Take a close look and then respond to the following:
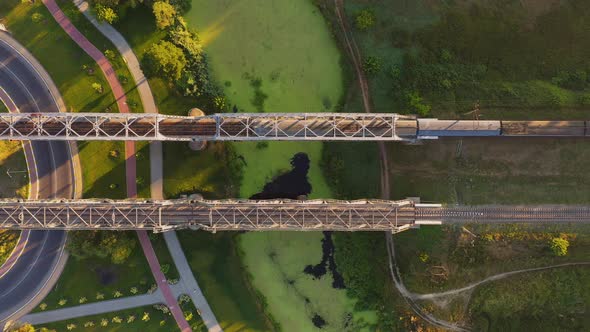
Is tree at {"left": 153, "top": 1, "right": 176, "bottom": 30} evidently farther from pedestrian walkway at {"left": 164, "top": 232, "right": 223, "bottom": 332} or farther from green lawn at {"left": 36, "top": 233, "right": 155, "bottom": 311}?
green lawn at {"left": 36, "top": 233, "right": 155, "bottom": 311}

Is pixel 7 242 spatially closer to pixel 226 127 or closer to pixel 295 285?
pixel 226 127

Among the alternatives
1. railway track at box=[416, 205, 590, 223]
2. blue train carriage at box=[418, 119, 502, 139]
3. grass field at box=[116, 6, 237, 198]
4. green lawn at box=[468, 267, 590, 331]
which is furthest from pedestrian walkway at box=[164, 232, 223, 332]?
green lawn at box=[468, 267, 590, 331]

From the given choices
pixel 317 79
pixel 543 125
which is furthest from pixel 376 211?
pixel 543 125

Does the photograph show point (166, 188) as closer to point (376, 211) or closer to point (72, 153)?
point (72, 153)

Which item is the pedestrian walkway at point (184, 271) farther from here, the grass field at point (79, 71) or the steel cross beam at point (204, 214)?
the grass field at point (79, 71)

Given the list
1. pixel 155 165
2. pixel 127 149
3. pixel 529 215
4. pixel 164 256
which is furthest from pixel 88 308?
pixel 529 215
